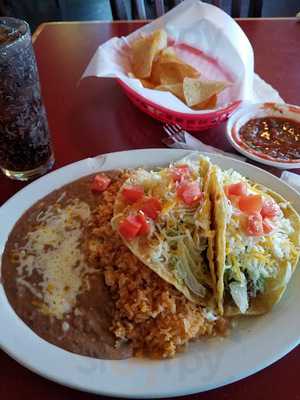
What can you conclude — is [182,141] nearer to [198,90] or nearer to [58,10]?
[198,90]

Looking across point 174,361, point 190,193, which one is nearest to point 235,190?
point 190,193

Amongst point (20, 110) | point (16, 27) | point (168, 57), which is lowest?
point (168, 57)

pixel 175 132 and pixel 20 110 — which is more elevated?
pixel 20 110

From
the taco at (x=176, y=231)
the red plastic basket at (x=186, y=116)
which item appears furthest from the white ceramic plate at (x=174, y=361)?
the red plastic basket at (x=186, y=116)

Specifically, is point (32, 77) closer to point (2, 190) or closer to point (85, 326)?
point (2, 190)

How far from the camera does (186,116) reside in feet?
5.74

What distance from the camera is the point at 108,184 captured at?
1.49m

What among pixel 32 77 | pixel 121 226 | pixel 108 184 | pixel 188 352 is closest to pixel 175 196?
pixel 121 226

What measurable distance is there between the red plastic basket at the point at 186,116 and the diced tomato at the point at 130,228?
67 centimetres

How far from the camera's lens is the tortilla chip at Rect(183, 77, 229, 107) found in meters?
1.80

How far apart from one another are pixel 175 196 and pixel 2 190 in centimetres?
67

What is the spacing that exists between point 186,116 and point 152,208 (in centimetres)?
61

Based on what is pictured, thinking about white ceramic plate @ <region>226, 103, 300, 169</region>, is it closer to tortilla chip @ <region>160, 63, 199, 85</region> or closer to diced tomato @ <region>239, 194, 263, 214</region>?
tortilla chip @ <region>160, 63, 199, 85</region>

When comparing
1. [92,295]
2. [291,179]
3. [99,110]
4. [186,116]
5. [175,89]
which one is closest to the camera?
[92,295]
